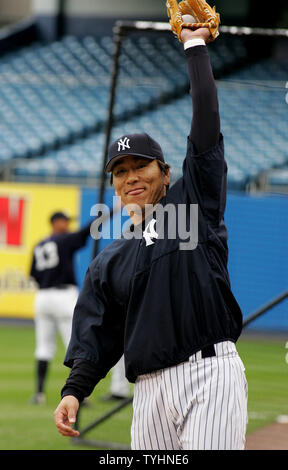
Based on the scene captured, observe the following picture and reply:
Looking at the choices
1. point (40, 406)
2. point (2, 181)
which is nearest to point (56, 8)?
point (2, 181)

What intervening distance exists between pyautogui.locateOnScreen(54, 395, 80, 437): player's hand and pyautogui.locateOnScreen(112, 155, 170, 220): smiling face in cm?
81

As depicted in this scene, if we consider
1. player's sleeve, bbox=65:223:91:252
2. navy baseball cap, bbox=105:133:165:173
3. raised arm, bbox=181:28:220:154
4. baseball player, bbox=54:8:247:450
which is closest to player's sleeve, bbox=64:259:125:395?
baseball player, bbox=54:8:247:450

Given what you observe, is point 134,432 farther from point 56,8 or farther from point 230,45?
point 56,8

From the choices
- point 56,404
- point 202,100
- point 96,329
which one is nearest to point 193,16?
point 202,100

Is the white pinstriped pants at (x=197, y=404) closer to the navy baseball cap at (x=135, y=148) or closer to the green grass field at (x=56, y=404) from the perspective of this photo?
the navy baseball cap at (x=135, y=148)

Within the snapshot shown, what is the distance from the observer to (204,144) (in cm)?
303

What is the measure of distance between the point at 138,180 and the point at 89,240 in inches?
431

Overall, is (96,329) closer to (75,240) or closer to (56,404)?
(56,404)

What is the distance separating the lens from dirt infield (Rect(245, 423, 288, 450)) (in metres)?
6.41

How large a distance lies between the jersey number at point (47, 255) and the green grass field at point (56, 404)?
55.3 inches

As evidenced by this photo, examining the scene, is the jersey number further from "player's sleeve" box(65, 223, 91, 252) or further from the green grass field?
the green grass field

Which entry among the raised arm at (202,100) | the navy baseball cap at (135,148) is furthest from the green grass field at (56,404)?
the raised arm at (202,100)

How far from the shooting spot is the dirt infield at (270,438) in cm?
641

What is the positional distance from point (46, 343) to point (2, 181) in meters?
7.02
